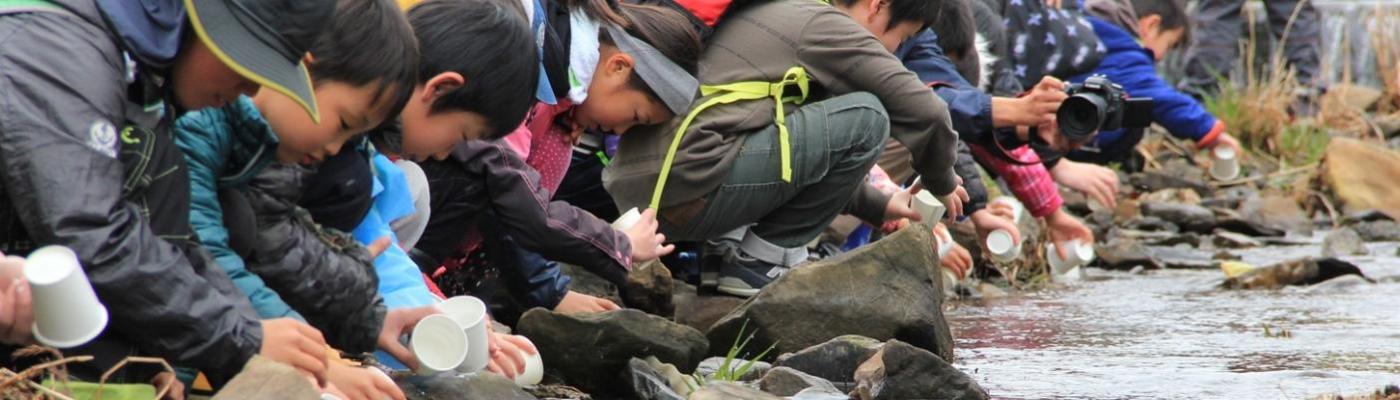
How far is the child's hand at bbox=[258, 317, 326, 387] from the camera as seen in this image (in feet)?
8.90

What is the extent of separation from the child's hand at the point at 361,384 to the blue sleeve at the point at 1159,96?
5.50 metres

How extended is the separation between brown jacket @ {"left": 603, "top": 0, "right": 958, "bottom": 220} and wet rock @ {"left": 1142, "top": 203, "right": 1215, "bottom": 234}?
3453mm

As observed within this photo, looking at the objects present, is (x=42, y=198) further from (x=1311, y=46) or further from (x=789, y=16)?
(x=1311, y=46)

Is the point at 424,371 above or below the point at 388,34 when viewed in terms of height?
below

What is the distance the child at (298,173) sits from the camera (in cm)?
290

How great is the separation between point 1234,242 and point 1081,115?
2018mm

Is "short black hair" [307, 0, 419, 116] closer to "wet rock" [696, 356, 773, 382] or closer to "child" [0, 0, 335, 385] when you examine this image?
"child" [0, 0, 335, 385]

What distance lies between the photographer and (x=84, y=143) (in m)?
2.54

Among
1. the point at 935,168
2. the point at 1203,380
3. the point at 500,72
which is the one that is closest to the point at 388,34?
the point at 500,72

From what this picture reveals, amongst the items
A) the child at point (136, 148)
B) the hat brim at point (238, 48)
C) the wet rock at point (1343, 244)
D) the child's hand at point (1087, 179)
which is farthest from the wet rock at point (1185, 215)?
the hat brim at point (238, 48)

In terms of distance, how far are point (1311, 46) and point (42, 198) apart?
39.9 ft

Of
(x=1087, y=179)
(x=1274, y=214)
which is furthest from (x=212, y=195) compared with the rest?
(x=1274, y=214)

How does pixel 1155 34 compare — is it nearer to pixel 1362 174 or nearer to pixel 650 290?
pixel 1362 174

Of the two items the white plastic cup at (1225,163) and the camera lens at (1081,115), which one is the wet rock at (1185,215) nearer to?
the white plastic cup at (1225,163)
